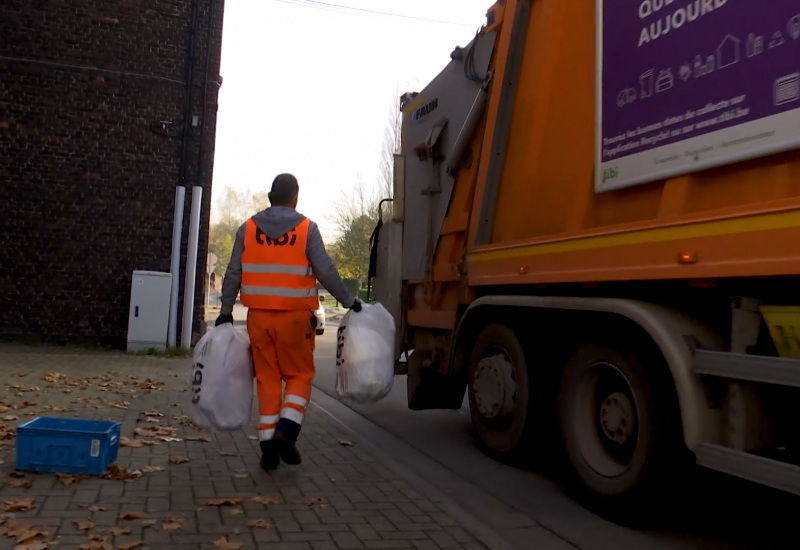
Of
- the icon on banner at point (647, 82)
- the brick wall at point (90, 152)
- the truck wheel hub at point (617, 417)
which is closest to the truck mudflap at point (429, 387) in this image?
the truck wheel hub at point (617, 417)

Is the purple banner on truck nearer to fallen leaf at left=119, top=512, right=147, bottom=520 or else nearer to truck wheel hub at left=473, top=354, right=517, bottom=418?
truck wheel hub at left=473, top=354, right=517, bottom=418

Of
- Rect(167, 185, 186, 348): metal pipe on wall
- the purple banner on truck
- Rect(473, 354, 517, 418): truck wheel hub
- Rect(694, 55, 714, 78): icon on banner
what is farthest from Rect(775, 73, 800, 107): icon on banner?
Rect(167, 185, 186, 348): metal pipe on wall

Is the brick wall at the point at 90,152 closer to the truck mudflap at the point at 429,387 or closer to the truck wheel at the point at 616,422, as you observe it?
the truck mudflap at the point at 429,387

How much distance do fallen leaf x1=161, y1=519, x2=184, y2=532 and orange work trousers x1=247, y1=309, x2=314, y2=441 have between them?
116cm

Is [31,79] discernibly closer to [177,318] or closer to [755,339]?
[177,318]

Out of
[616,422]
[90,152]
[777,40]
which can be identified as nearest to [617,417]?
[616,422]

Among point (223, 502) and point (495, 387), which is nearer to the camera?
point (223, 502)

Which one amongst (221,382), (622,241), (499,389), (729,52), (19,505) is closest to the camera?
(729,52)

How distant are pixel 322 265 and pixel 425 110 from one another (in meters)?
2.81

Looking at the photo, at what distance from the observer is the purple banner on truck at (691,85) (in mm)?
3416

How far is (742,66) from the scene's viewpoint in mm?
3615

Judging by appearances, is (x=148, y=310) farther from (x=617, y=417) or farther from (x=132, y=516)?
(x=617, y=417)

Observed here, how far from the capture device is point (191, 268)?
1262 cm

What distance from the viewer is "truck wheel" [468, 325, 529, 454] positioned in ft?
17.6
